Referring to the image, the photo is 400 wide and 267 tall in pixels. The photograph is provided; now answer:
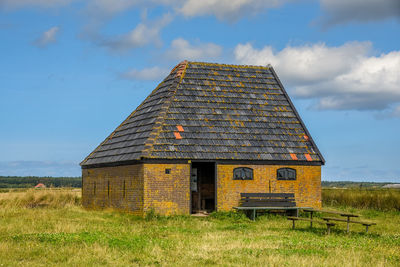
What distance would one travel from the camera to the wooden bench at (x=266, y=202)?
23.3m

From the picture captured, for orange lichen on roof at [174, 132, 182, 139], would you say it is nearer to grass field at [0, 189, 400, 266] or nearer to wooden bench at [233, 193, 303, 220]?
grass field at [0, 189, 400, 266]

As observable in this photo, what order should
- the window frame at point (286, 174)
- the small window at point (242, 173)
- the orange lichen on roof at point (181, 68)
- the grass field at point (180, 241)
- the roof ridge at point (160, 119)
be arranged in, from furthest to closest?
the orange lichen on roof at point (181, 68), the window frame at point (286, 174), the small window at point (242, 173), the roof ridge at point (160, 119), the grass field at point (180, 241)

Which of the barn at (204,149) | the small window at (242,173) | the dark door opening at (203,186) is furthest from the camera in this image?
the dark door opening at (203,186)

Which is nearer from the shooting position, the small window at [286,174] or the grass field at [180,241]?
the grass field at [180,241]

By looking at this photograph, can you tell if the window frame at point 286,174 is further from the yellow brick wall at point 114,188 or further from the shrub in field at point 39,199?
the shrub in field at point 39,199

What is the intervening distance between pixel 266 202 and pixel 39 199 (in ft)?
38.9

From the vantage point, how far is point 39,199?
2731 cm

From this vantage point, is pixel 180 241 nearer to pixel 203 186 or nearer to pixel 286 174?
pixel 203 186

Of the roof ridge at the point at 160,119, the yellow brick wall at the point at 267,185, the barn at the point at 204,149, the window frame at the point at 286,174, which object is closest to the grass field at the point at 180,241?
the yellow brick wall at the point at 267,185

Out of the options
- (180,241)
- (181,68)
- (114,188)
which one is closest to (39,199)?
(114,188)

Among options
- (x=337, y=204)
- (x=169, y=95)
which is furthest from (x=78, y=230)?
(x=337, y=204)

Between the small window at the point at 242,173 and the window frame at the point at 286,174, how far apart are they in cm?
144

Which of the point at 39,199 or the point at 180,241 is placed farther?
the point at 39,199

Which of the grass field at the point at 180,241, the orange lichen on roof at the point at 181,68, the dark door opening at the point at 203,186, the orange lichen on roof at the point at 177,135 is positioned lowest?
the grass field at the point at 180,241
